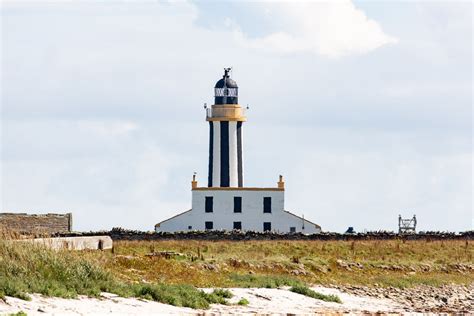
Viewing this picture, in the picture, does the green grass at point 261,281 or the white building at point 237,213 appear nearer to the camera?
the green grass at point 261,281

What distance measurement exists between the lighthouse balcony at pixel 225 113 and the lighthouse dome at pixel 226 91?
4.92ft

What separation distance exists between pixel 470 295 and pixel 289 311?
13167 millimetres

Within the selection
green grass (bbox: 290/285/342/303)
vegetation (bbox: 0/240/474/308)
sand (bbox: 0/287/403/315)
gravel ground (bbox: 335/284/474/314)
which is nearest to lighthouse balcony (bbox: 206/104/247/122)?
vegetation (bbox: 0/240/474/308)

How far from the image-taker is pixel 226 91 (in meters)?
87.1

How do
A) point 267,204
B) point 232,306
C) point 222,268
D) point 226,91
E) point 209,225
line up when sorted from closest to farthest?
point 232,306, point 222,268, point 209,225, point 267,204, point 226,91

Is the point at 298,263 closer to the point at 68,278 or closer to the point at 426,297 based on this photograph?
the point at 426,297

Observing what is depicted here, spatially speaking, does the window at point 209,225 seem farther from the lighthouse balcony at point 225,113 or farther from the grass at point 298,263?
the grass at point 298,263

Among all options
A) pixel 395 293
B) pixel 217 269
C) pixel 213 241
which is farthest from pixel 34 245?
pixel 213 241


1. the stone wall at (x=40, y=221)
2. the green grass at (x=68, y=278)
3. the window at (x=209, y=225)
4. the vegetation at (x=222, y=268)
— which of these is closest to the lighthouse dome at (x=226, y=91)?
the window at (x=209, y=225)

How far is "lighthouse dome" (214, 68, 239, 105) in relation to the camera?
86562 mm

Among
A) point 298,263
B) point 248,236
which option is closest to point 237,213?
point 248,236

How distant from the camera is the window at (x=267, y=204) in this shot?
3118 inches

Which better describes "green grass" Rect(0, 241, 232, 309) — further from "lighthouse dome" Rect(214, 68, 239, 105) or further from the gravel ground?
"lighthouse dome" Rect(214, 68, 239, 105)

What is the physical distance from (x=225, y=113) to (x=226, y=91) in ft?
11.3
